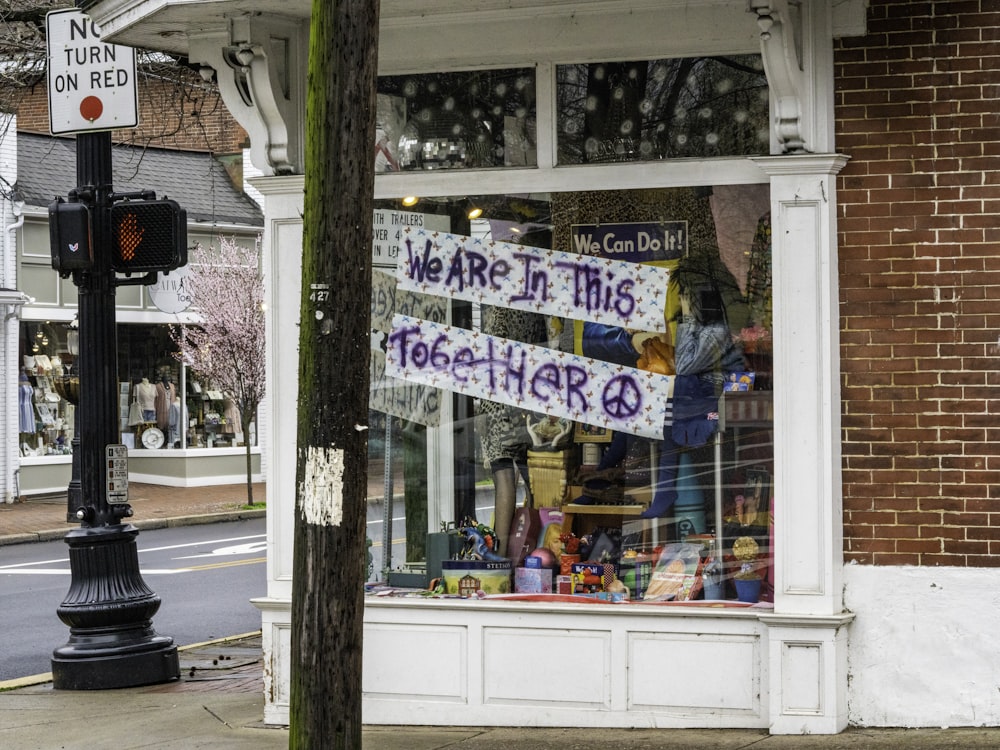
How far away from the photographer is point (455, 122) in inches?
286

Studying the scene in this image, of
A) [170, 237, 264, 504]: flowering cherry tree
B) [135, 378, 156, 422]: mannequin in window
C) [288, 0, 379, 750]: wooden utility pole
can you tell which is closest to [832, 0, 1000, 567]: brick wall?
[288, 0, 379, 750]: wooden utility pole

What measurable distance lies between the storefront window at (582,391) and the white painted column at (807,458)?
0.22 m

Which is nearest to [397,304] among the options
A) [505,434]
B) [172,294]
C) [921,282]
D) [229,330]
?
[505,434]

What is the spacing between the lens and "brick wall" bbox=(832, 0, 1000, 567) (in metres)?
6.47

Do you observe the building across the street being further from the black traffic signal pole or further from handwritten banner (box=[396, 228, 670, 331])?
handwritten banner (box=[396, 228, 670, 331])

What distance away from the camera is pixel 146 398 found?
26.1m

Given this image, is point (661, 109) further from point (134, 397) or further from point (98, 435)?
point (134, 397)

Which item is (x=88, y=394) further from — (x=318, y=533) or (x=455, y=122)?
(x=318, y=533)

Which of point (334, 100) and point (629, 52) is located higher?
point (629, 52)

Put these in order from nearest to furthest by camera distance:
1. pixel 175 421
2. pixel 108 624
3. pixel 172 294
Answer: pixel 108 624 → pixel 172 294 → pixel 175 421

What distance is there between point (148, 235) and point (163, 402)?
17816 mm

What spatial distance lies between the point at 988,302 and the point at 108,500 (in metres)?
5.90

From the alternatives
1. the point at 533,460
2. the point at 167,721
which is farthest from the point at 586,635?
the point at 167,721

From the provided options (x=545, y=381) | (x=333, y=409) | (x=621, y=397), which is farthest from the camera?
(x=545, y=381)
